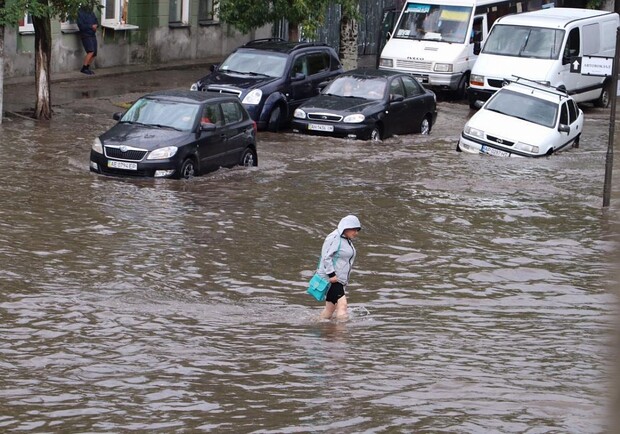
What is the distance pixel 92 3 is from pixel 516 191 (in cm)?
930

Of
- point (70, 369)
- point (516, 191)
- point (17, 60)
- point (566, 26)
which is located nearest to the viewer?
point (70, 369)

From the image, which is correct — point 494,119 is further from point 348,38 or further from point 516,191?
point 348,38

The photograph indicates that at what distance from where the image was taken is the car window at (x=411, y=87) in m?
26.5

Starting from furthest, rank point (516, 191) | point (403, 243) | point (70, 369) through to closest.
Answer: point (516, 191), point (403, 243), point (70, 369)

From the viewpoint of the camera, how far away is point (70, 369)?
30.9ft

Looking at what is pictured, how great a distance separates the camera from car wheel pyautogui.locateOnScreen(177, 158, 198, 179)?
1909 centimetres

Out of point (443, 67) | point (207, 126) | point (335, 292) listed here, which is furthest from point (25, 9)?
point (443, 67)

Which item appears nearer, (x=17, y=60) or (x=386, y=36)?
(x=17, y=60)

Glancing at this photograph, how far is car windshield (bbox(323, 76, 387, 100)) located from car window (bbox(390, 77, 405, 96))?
0.67ft

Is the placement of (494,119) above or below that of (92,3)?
below

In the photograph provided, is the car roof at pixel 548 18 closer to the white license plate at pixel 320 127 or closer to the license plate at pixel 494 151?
the license plate at pixel 494 151

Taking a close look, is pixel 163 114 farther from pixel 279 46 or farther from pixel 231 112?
pixel 279 46

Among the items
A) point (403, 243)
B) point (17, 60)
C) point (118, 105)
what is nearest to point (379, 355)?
point (403, 243)

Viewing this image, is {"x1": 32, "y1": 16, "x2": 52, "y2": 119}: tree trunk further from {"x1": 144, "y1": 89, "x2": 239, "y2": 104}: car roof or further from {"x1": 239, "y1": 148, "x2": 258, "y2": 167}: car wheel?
{"x1": 239, "y1": 148, "x2": 258, "y2": 167}: car wheel
